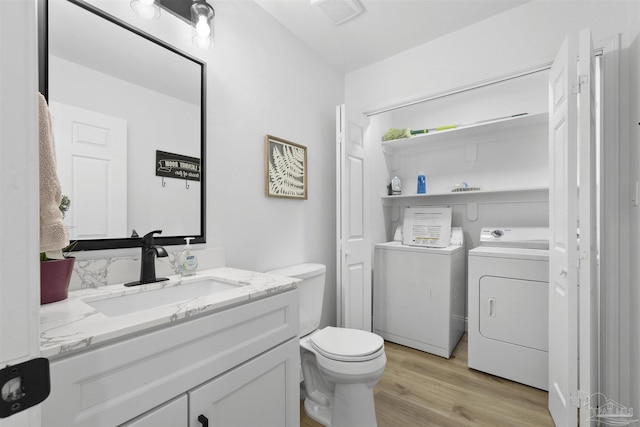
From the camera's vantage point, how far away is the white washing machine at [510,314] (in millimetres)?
1866

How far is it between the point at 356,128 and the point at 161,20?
4.88ft

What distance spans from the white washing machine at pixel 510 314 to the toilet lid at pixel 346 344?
970 millimetres

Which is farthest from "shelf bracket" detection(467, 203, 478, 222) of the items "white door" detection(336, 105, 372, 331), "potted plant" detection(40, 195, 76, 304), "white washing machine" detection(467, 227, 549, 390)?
"potted plant" detection(40, 195, 76, 304)

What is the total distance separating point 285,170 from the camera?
6.48 ft

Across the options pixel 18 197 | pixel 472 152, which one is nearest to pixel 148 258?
pixel 18 197

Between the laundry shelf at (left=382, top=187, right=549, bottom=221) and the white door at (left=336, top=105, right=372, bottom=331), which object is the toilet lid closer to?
the white door at (left=336, top=105, right=372, bottom=331)

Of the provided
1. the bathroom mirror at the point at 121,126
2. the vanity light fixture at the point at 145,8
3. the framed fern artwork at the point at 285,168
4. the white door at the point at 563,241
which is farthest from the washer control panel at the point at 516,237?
the vanity light fixture at the point at 145,8

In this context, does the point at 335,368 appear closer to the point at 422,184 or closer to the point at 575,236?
the point at 575,236

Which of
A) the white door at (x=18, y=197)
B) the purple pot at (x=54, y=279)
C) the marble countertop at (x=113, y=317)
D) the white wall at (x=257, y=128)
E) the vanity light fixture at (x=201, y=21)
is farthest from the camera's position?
the white wall at (x=257, y=128)

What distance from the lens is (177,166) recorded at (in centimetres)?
138

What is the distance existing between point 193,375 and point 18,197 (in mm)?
692

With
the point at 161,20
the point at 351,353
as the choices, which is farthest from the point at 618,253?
the point at 161,20

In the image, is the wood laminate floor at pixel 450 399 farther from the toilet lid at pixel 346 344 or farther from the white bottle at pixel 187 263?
the white bottle at pixel 187 263

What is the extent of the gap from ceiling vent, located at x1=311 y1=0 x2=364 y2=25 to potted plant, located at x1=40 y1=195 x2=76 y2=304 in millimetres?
1869
